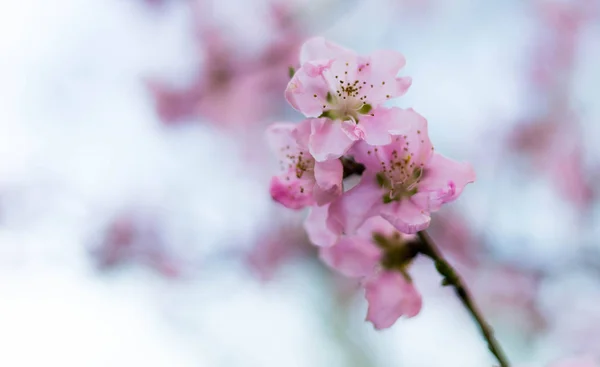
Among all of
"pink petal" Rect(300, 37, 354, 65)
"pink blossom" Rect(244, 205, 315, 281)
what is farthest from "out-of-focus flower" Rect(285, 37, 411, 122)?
"pink blossom" Rect(244, 205, 315, 281)

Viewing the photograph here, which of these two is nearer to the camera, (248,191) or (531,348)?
(531,348)

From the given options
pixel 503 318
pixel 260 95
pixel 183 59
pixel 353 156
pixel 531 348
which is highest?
pixel 353 156

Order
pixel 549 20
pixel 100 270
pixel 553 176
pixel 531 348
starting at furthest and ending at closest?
pixel 549 20
pixel 553 176
pixel 100 270
pixel 531 348

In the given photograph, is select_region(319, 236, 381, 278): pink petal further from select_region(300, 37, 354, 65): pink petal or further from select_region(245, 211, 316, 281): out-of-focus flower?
select_region(245, 211, 316, 281): out-of-focus flower

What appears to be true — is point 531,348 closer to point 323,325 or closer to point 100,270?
point 323,325

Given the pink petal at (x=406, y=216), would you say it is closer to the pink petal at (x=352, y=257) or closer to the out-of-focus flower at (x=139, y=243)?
the pink petal at (x=352, y=257)

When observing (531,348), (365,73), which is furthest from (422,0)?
(365,73)

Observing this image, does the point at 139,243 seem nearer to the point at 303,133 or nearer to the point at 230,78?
the point at 230,78
